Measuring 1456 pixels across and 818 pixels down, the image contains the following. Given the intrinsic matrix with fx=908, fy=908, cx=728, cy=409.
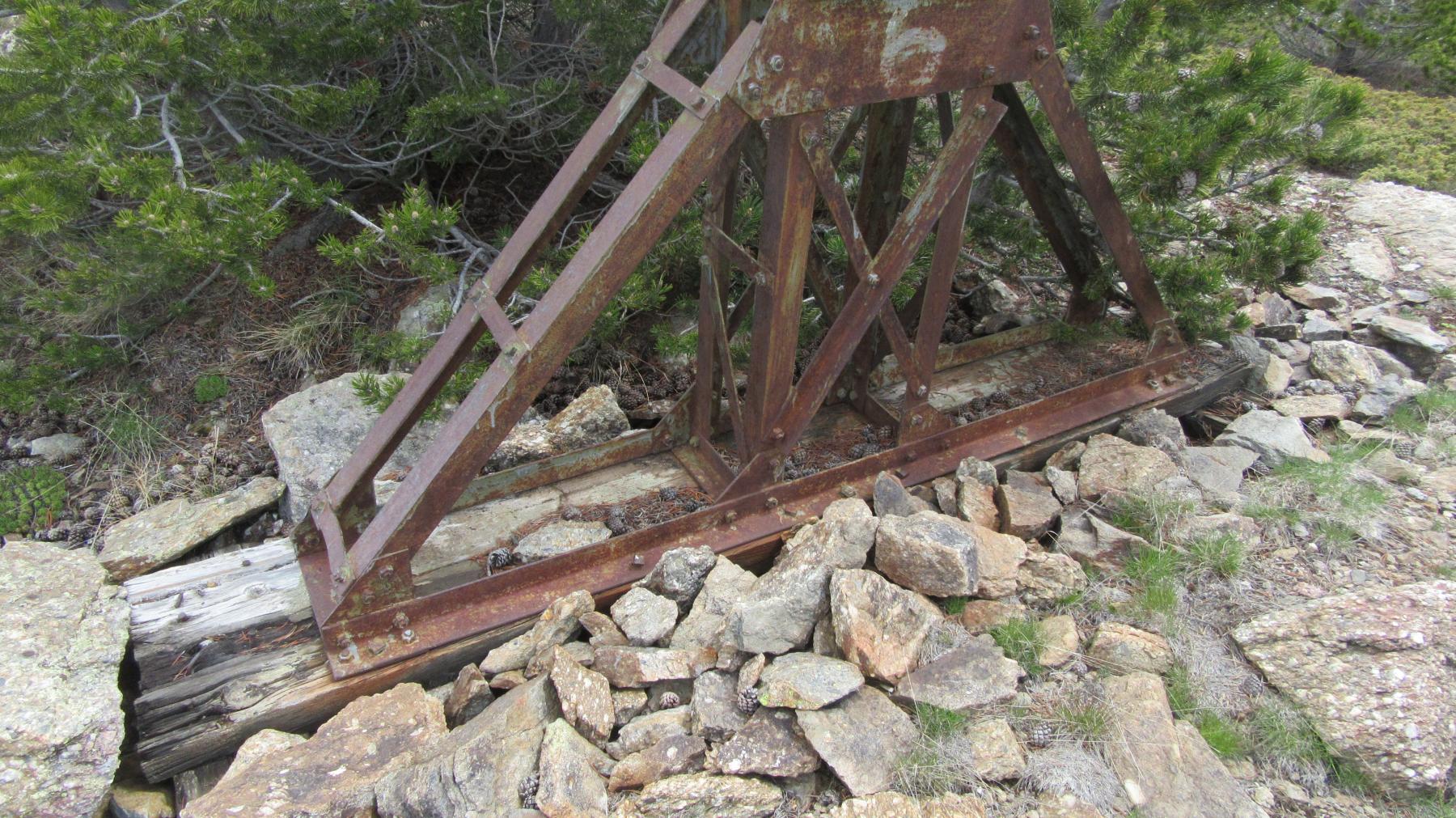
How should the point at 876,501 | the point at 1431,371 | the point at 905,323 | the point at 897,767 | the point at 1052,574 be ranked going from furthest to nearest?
the point at 1431,371
the point at 905,323
the point at 876,501
the point at 1052,574
the point at 897,767

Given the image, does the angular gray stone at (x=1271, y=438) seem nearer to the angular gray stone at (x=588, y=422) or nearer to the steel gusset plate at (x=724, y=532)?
the steel gusset plate at (x=724, y=532)

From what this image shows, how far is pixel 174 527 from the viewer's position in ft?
11.7

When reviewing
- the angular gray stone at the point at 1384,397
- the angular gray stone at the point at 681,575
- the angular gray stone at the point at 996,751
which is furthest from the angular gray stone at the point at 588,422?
the angular gray stone at the point at 1384,397

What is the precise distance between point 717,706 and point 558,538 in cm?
97

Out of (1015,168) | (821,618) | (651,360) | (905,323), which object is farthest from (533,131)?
(821,618)

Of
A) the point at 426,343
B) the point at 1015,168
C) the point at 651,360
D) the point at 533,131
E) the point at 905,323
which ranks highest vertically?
the point at 1015,168

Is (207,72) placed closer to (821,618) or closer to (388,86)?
(388,86)

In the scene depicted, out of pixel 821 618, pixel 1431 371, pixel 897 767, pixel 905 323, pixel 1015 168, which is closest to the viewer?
pixel 897 767

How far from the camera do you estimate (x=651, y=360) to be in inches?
189

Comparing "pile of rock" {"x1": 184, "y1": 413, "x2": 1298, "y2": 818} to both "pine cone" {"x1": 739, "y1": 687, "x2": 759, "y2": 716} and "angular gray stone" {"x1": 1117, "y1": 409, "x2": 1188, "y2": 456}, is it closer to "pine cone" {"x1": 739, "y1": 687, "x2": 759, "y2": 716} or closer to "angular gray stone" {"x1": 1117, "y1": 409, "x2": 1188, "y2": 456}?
"pine cone" {"x1": 739, "y1": 687, "x2": 759, "y2": 716}

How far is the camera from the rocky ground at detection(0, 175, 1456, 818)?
2.31m

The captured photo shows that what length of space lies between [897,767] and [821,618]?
0.47m

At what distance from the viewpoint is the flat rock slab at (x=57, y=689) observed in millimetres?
2359

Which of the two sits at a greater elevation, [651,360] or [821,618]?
[821,618]
